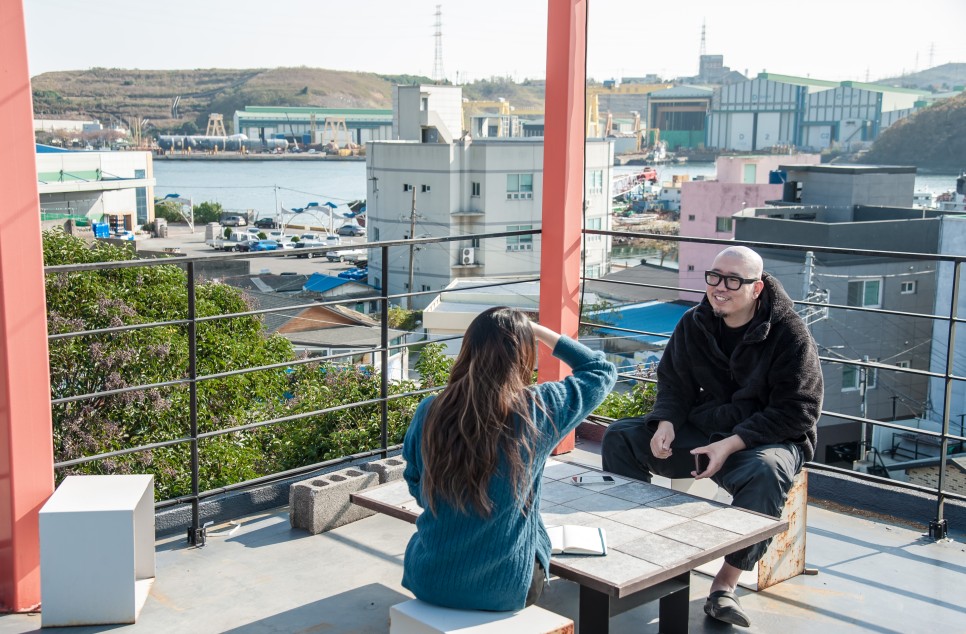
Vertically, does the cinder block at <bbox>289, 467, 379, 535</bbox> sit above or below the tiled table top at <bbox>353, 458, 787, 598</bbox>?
below

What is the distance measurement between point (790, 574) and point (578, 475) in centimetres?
88

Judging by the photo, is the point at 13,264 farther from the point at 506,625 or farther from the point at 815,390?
the point at 815,390

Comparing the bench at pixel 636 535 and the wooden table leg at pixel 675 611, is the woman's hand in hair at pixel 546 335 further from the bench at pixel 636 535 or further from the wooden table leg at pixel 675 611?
the wooden table leg at pixel 675 611

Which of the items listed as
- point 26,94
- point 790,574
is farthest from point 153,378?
point 790,574

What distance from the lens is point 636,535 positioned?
2.45m

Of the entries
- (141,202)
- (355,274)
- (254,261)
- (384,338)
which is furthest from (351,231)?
(384,338)

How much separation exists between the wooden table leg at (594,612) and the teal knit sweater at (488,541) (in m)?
0.32

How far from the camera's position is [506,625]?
205cm

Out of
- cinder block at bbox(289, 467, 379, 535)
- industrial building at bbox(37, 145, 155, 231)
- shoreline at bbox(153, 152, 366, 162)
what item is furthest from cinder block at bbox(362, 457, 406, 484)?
shoreline at bbox(153, 152, 366, 162)

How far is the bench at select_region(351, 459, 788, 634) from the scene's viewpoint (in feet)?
7.35

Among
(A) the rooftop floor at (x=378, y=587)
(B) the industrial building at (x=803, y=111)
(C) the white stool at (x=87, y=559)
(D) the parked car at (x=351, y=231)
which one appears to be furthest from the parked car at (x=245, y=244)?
(B) the industrial building at (x=803, y=111)

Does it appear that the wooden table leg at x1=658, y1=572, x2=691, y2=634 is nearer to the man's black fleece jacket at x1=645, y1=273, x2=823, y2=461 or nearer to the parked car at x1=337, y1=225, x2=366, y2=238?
the man's black fleece jacket at x1=645, y1=273, x2=823, y2=461

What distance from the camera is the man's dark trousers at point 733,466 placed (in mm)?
2764

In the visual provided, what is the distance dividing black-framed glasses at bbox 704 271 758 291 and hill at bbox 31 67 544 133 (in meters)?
43.8
